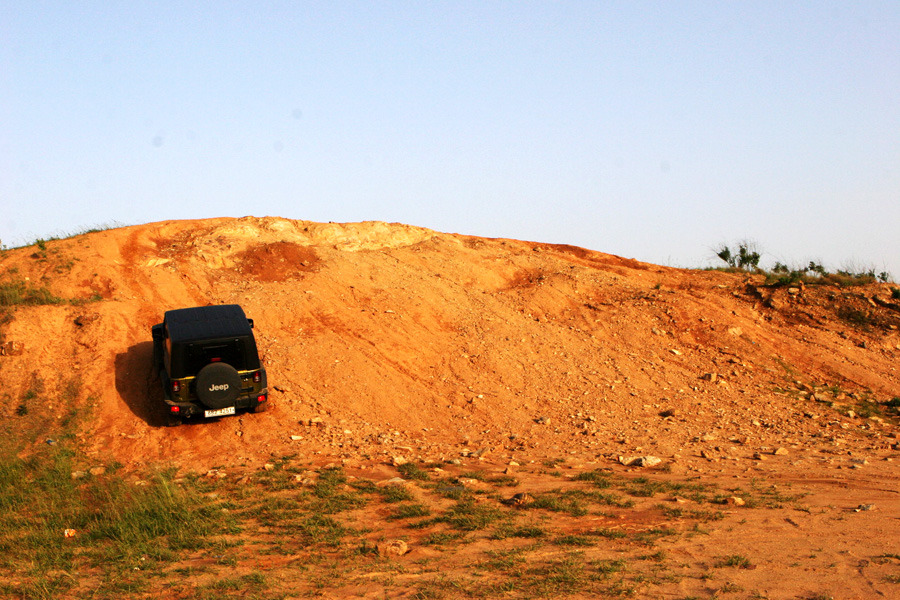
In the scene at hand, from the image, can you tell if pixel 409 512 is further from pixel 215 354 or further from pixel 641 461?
pixel 215 354

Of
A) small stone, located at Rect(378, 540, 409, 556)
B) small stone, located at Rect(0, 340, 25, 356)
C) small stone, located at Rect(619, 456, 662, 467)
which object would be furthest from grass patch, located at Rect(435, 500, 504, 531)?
small stone, located at Rect(0, 340, 25, 356)

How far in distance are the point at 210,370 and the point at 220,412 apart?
77cm

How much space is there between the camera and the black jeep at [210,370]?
11.1 m

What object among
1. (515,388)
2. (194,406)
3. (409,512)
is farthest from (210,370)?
(515,388)

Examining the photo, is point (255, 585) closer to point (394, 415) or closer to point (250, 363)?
point (250, 363)

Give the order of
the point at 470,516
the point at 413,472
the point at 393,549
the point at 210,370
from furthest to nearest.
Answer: the point at 210,370
the point at 413,472
the point at 470,516
the point at 393,549

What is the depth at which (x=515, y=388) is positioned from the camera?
14164 millimetres

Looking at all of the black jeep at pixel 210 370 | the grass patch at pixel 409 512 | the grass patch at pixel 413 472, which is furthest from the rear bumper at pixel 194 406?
the grass patch at pixel 409 512

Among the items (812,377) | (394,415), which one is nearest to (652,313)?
(812,377)

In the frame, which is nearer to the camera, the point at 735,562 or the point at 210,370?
the point at 735,562

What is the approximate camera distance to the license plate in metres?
11.3

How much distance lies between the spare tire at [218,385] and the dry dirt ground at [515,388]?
2.64 ft

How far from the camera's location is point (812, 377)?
49.9 feet

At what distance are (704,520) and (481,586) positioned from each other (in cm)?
313
